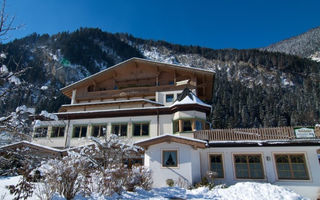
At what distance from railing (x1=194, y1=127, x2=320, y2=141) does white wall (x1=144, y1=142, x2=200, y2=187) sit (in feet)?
5.76

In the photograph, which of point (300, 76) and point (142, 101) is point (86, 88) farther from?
point (300, 76)

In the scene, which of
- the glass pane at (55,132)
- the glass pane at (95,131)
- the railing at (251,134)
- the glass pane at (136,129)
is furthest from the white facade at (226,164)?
the glass pane at (55,132)

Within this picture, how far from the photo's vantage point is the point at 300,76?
129 meters

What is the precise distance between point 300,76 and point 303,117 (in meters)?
Answer: 72.1

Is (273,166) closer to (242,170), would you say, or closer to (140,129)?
(242,170)

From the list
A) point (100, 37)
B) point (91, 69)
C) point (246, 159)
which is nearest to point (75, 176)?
point (246, 159)

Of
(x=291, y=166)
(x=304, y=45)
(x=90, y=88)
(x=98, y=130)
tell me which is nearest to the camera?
(x=291, y=166)

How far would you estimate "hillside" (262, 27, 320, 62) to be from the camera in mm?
163875

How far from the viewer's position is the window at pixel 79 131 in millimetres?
24078

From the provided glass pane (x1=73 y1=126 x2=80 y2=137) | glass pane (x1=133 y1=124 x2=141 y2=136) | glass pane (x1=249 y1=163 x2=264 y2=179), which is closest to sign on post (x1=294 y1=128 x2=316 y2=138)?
glass pane (x1=249 y1=163 x2=264 y2=179)

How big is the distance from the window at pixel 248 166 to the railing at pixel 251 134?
1705mm

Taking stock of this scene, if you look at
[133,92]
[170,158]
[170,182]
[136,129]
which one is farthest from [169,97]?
[170,182]

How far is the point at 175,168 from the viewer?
55.0ft

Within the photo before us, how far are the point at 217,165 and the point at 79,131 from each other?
15.6 meters
